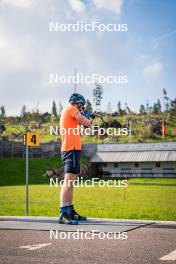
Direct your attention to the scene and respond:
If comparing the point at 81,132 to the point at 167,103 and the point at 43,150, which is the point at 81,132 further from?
the point at 167,103

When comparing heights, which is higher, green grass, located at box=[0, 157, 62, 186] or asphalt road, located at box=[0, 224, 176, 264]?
asphalt road, located at box=[0, 224, 176, 264]

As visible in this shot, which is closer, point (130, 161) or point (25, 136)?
point (25, 136)

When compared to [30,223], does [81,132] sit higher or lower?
higher

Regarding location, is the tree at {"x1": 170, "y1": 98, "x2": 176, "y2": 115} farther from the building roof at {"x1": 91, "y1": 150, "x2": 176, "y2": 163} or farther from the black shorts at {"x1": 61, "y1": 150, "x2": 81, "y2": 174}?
the black shorts at {"x1": 61, "y1": 150, "x2": 81, "y2": 174}

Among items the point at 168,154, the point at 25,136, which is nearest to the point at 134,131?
the point at 168,154

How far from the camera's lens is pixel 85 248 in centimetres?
578

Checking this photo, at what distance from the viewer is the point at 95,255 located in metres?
5.33

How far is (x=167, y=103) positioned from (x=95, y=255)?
153m

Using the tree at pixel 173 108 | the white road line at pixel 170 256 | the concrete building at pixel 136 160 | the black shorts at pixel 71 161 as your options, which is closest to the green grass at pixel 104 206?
the black shorts at pixel 71 161

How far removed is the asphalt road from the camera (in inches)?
201

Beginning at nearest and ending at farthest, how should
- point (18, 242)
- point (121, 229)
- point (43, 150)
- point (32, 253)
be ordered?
1. point (32, 253)
2. point (18, 242)
3. point (121, 229)
4. point (43, 150)

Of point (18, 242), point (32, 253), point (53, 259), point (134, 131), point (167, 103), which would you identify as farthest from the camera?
point (167, 103)

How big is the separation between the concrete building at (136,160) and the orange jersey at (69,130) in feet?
167

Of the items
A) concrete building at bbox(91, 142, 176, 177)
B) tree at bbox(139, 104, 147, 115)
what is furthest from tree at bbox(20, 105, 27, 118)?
concrete building at bbox(91, 142, 176, 177)
